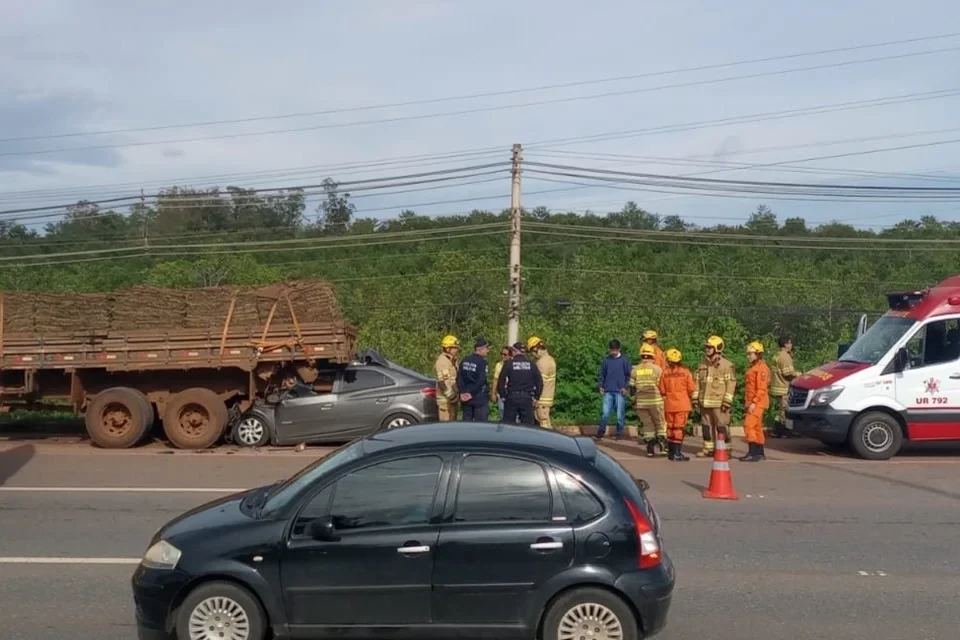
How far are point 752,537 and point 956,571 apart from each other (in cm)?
175

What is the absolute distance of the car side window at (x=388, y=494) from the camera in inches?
226

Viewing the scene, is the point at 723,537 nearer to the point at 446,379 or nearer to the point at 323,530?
the point at 323,530

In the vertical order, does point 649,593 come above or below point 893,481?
above

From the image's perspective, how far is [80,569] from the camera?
26.6 feet

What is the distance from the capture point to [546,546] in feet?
18.5

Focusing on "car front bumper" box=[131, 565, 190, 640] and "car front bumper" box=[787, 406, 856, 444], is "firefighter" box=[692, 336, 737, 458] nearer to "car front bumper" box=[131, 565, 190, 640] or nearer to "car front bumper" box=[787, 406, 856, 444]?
"car front bumper" box=[787, 406, 856, 444]

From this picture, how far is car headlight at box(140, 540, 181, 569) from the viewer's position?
575 centimetres

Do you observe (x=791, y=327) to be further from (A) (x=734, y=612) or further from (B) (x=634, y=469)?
(A) (x=734, y=612)

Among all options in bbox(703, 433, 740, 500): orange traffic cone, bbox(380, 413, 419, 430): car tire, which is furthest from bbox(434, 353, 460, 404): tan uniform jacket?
bbox(703, 433, 740, 500): orange traffic cone

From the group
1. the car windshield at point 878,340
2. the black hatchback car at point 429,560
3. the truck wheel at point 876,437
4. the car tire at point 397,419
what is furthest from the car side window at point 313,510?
the car windshield at point 878,340

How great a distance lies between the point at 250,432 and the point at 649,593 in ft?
37.2

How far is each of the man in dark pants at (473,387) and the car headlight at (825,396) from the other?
4.74 meters

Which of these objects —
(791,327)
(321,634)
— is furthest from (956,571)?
(791,327)

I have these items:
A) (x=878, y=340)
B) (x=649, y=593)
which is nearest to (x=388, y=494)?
(x=649, y=593)
